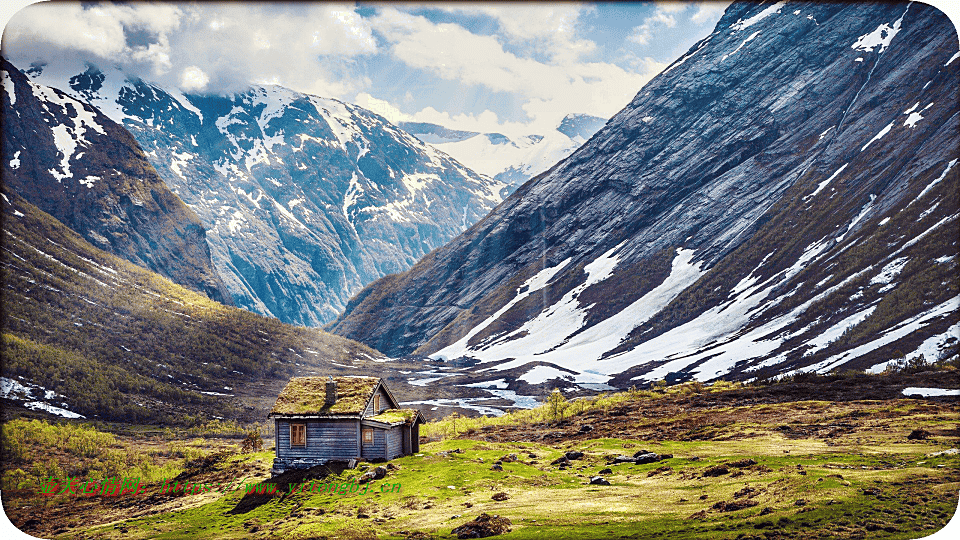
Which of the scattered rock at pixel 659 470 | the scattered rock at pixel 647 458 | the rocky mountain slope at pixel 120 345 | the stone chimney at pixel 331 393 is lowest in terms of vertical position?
the scattered rock at pixel 659 470

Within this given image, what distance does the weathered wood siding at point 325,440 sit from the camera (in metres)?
46.4

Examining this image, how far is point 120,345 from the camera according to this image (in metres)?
131

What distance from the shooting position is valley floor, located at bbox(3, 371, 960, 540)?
2912cm

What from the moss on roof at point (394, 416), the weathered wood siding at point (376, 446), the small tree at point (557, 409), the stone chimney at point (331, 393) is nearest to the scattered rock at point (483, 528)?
the moss on roof at point (394, 416)

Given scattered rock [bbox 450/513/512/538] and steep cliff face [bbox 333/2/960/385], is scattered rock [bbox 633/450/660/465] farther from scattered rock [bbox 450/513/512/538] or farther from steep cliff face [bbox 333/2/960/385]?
steep cliff face [bbox 333/2/960/385]

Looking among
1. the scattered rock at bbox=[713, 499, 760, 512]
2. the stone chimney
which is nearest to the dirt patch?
the stone chimney

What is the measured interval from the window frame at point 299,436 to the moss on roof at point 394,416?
182 inches

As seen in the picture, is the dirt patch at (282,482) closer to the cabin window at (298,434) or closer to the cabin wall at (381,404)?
the cabin window at (298,434)

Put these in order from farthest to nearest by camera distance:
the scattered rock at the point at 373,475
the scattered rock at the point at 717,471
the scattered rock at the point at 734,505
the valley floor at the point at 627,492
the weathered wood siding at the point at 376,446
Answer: the weathered wood siding at the point at 376,446
the scattered rock at the point at 373,475
the scattered rock at the point at 717,471
the scattered rock at the point at 734,505
the valley floor at the point at 627,492

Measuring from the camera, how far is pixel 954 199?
9862 centimetres

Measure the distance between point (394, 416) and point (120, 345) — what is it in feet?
346

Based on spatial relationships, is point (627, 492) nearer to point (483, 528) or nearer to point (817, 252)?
point (483, 528)

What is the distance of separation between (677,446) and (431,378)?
417ft

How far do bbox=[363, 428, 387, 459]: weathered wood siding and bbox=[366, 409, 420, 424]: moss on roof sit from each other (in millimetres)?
870
